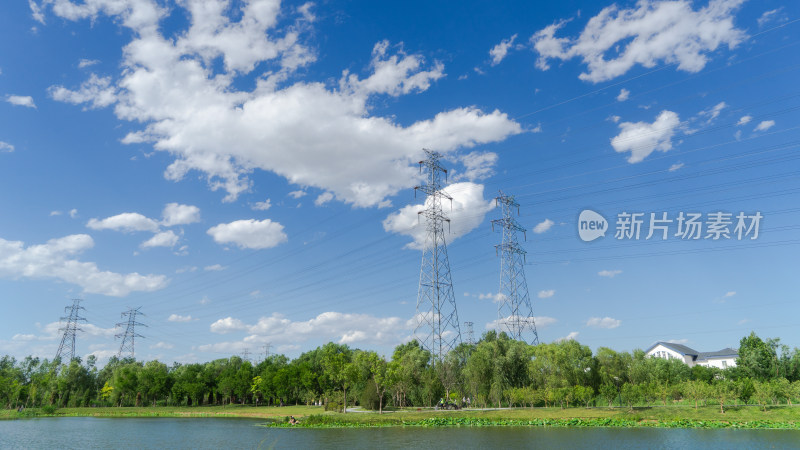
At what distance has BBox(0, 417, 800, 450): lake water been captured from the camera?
33.7 metres

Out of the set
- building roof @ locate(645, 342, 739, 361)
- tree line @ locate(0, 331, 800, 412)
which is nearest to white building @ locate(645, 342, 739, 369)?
building roof @ locate(645, 342, 739, 361)

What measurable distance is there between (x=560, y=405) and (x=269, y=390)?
61.1 m

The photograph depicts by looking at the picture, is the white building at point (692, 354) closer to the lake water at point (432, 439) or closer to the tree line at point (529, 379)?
the tree line at point (529, 379)

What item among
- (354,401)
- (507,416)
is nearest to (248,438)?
(507,416)

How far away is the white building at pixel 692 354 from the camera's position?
118 metres

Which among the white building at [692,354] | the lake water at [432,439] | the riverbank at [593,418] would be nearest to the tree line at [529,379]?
the riverbank at [593,418]

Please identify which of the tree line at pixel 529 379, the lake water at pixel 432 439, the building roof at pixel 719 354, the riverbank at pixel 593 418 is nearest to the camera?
the lake water at pixel 432 439

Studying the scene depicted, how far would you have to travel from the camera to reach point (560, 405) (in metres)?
65.4

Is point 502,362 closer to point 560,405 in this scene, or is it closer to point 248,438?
point 560,405

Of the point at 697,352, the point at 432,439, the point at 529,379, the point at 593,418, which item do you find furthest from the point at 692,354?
the point at 432,439

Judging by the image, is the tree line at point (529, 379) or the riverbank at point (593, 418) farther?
the tree line at point (529, 379)

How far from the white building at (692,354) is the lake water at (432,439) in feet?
295

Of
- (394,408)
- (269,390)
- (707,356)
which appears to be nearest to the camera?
(394,408)

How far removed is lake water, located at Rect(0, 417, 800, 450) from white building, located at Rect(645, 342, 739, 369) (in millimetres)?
90062
